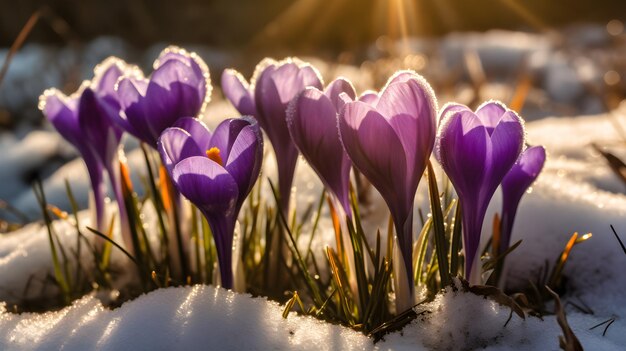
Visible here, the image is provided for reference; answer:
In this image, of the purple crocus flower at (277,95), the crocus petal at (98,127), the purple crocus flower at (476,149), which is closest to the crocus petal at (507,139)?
the purple crocus flower at (476,149)

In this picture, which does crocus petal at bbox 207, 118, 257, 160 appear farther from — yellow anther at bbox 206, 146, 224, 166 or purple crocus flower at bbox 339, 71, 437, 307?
purple crocus flower at bbox 339, 71, 437, 307

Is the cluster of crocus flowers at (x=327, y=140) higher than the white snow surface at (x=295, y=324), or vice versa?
the cluster of crocus flowers at (x=327, y=140)

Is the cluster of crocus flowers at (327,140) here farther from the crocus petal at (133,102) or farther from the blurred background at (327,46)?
the blurred background at (327,46)

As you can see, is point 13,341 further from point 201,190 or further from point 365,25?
point 365,25

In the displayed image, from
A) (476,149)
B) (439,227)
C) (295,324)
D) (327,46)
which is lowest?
(295,324)

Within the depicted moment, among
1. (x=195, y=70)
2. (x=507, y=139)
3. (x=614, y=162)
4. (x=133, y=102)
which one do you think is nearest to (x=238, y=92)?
(x=195, y=70)

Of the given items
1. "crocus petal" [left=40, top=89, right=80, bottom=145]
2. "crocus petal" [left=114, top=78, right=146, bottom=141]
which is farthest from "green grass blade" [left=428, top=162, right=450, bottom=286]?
"crocus petal" [left=40, top=89, right=80, bottom=145]

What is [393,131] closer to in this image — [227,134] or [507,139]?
[507,139]
